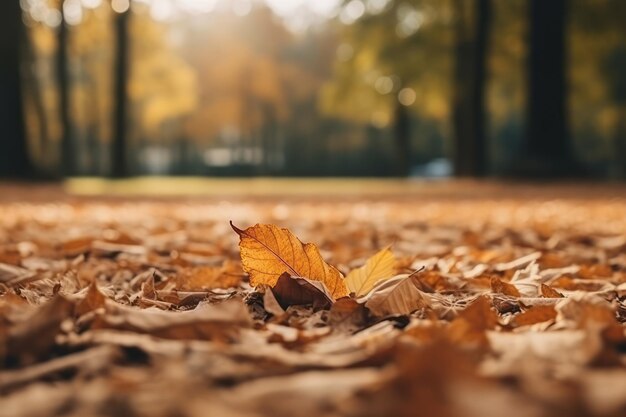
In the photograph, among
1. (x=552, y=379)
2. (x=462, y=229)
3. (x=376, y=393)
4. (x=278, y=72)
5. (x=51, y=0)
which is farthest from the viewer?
(x=278, y=72)

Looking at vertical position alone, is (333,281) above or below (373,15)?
below

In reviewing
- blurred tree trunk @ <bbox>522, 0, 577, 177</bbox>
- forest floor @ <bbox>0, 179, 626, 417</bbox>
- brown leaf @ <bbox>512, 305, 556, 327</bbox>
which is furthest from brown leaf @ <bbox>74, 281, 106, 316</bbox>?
blurred tree trunk @ <bbox>522, 0, 577, 177</bbox>

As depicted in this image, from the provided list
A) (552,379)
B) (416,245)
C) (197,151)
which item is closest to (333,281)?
(552,379)

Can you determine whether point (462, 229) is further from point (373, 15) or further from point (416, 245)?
point (373, 15)

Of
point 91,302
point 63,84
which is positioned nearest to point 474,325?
point 91,302

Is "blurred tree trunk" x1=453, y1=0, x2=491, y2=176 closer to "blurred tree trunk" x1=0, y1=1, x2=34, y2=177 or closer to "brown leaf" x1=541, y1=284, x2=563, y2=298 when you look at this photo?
"blurred tree trunk" x1=0, y1=1, x2=34, y2=177

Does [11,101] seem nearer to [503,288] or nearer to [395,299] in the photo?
[503,288]
